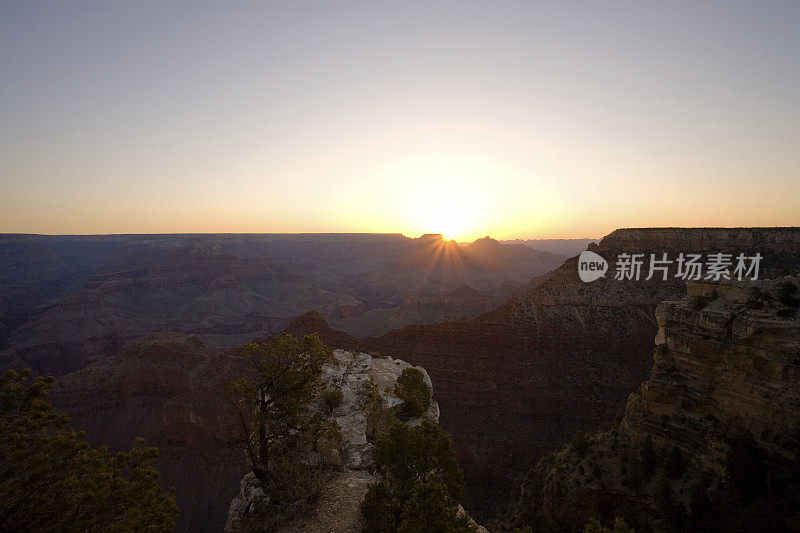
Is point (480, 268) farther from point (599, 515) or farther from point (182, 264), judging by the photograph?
point (599, 515)

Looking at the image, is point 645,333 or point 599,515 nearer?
point 599,515

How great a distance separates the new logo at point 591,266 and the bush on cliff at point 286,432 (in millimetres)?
47550

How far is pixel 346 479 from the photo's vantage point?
1647cm

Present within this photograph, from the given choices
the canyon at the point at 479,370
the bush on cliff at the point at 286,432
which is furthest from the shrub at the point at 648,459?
the bush on cliff at the point at 286,432

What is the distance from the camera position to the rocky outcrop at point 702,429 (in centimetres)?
1619

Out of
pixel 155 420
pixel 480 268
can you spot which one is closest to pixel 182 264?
pixel 155 420

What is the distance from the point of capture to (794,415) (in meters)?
16.0

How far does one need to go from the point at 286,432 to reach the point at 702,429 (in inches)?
858

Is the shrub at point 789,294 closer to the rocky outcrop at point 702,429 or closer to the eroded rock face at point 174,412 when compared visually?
the rocky outcrop at point 702,429

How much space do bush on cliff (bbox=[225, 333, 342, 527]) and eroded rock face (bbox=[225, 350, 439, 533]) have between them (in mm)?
Answer: 595

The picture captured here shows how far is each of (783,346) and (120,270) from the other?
600 feet

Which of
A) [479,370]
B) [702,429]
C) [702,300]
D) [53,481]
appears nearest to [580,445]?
[702,429]

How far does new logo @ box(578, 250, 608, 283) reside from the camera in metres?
52.9

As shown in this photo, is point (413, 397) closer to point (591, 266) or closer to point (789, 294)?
point (789, 294)
